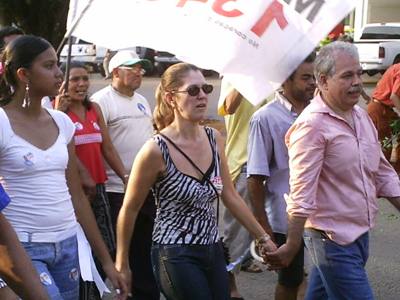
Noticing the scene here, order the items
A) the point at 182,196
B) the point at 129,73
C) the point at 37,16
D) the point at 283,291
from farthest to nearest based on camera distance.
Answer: the point at 37,16, the point at 129,73, the point at 283,291, the point at 182,196

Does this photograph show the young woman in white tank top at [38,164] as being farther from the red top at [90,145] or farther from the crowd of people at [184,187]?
the red top at [90,145]

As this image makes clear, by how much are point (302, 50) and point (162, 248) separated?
1.17 metres

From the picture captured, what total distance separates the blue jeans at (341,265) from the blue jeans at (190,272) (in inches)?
18.0

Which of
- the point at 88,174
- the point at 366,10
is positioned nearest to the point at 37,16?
the point at 88,174

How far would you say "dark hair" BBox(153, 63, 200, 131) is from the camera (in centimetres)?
382

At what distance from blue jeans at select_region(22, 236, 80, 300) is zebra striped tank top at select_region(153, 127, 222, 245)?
1.40 feet

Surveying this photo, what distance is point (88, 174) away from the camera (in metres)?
4.77

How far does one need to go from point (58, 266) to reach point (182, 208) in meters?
0.63

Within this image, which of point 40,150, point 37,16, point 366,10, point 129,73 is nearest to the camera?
point 40,150

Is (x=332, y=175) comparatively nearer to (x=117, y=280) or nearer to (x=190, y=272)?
(x=190, y=272)

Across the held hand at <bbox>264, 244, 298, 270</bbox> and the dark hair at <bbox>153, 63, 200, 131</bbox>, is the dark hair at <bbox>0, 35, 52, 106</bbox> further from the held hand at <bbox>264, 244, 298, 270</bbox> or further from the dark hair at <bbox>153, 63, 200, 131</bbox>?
the held hand at <bbox>264, 244, 298, 270</bbox>

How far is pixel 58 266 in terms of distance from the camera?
3393 millimetres

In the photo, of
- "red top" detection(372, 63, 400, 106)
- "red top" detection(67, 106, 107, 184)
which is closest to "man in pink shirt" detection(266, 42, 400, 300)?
"red top" detection(67, 106, 107, 184)

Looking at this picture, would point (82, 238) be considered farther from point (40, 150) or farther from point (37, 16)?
point (37, 16)
